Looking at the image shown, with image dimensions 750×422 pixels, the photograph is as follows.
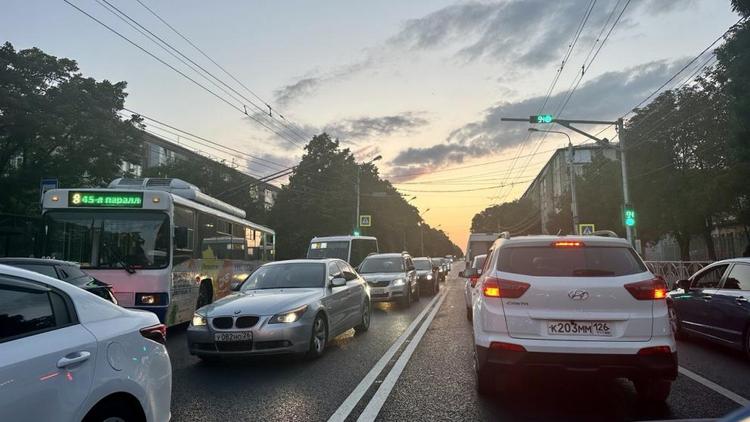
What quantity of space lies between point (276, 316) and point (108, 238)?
481 cm

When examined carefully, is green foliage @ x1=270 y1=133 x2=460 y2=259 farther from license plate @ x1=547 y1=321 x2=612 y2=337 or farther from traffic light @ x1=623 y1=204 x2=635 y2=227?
license plate @ x1=547 y1=321 x2=612 y2=337

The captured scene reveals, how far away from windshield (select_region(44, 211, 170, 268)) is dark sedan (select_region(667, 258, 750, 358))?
8614 millimetres

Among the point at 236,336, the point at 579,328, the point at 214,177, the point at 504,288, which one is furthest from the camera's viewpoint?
the point at 214,177

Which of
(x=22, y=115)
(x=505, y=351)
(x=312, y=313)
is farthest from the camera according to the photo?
(x=22, y=115)

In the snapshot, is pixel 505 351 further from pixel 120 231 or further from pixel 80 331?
pixel 120 231

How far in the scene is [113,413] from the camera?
334 cm

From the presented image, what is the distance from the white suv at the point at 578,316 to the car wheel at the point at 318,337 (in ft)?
9.76

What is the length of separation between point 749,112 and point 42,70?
26512mm

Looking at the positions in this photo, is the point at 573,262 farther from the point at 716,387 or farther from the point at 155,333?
the point at 155,333

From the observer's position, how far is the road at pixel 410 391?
546cm

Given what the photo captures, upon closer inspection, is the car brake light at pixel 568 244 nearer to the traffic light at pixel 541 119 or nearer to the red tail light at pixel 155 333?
the red tail light at pixel 155 333

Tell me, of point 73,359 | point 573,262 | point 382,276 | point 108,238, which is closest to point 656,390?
point 573,262

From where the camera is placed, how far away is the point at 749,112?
17.0 m

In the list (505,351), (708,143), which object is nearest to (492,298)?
(505,351)
